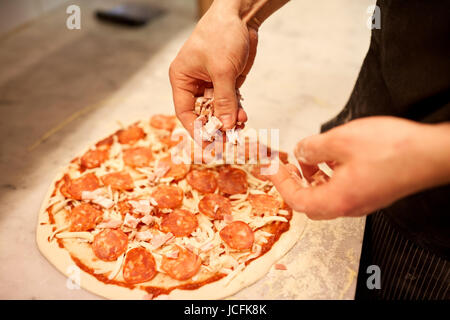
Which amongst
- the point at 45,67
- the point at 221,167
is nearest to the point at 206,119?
the point at 221,167

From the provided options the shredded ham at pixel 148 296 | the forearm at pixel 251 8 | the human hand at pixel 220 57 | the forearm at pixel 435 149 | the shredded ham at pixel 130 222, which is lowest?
the shredded ham at pixel 148 296

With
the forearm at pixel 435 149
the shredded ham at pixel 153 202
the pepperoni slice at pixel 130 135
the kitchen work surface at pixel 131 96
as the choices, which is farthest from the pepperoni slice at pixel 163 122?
the forearm at pixel 435 149

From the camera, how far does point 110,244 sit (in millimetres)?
1538

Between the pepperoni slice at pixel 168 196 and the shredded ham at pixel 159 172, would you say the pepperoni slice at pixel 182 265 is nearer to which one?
the pepperoni slice at pixel 168 196

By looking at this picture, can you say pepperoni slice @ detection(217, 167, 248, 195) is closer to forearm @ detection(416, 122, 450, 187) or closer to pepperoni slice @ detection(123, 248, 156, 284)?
pepperoni slice @ detection(123, 248, 156, 284)

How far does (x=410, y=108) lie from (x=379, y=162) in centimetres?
62

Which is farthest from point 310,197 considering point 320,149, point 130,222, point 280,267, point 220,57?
point 130,222

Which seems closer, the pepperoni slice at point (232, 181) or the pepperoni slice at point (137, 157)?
the pepperoni slice at point (232, 181)

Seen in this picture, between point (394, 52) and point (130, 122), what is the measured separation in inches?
55.2

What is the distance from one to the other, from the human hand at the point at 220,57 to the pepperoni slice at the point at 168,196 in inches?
15.1

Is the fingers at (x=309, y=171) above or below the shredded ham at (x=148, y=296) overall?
above

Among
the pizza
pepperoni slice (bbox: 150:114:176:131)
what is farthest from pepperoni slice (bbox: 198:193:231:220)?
pepperoni slice (bbox: 150:114:176:131)

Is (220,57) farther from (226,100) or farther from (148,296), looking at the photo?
(148,296)

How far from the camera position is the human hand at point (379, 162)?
3.34 feet
